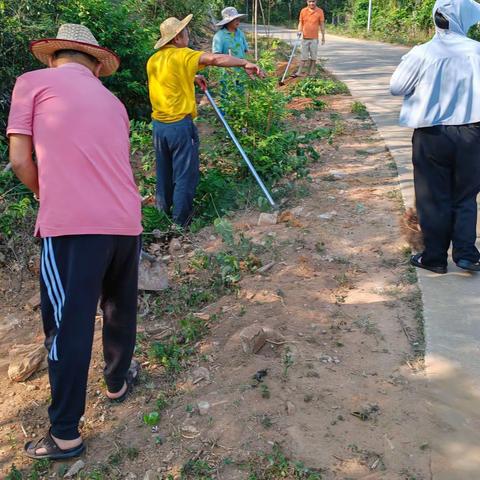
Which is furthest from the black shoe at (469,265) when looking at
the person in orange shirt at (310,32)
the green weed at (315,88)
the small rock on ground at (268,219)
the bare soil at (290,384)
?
the person in orange shirt at (310,32)

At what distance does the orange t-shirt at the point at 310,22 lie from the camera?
35.8 ft

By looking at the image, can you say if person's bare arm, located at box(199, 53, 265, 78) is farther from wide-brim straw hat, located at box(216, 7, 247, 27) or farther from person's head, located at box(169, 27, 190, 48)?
wide-brim straw hat, located at box(216, 7, 247, 27)

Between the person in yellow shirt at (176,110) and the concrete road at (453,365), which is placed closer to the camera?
the concrete road at (453,365)

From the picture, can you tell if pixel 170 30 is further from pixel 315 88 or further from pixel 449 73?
pixel 315 88

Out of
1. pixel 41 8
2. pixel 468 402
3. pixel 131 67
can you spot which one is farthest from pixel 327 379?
pixel 131 67

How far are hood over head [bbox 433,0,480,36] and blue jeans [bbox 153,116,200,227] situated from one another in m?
2.20

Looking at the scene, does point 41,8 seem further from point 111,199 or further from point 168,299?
point 111,199

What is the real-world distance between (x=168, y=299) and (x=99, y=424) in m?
1.23

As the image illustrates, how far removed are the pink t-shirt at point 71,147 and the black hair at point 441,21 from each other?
229cm

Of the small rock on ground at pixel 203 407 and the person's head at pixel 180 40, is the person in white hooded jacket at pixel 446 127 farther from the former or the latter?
the small rock on ground at pixel 203 407

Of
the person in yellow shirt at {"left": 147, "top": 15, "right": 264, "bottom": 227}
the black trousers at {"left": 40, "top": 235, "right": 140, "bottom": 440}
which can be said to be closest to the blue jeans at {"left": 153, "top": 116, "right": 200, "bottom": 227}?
the person in yellow shirt at {"left": 147, "top": 15, "right": 264, "bottom": 227}

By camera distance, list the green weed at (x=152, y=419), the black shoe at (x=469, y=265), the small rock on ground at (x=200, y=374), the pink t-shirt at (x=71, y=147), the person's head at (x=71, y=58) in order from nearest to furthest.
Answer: the pink t-shirt at (x=71, y=147) → the person's head at (x=71, y=58) → the green weed at (x=152, y=419) → the small rock on ground at (x=200, y=374) → the black shoe at (x=469, y=265)

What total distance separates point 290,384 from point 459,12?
2.50 meters

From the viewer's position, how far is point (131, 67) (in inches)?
297
